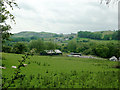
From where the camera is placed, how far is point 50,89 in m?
8.49

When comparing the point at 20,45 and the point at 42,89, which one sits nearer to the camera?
the point at 42,89

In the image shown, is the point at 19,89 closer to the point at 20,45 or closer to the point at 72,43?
the point at 20,45

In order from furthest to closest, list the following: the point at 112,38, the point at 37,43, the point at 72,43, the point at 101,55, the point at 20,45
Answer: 1. the point at 112,38
2. the point at 72,43
3. the point at 37,43
4. the point at 101,55
5. the point at 20,45

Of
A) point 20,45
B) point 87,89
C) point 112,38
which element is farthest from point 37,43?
point 112,38

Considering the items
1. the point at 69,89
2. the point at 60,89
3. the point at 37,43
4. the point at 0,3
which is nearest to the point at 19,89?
the point at 60,89

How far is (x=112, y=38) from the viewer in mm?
194375

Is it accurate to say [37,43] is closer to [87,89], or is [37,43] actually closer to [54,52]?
[54,52]

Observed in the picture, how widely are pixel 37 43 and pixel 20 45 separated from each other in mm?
34861

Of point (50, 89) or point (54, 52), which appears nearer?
point (50, 89)

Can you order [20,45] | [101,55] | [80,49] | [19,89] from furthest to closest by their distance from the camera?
[80,49] → [101,55] → [20,45] → [19,89]

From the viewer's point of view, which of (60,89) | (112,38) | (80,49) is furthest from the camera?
(112,38)

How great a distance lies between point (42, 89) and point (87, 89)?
277 cm

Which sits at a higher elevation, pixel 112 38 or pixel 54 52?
pixel 112 38

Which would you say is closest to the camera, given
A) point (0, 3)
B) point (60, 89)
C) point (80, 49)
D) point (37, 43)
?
point (0, 3)
